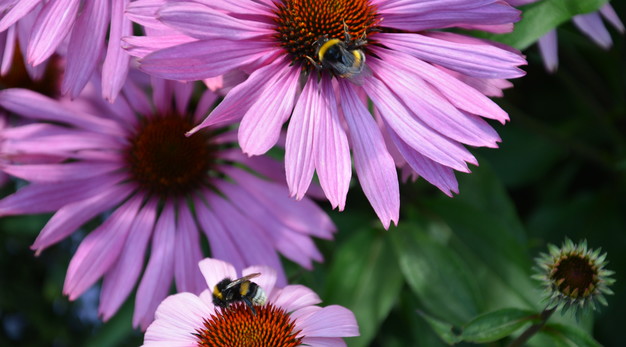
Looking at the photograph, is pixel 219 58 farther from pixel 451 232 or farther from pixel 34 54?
pixel 451 232

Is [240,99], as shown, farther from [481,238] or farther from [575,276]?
[481,238]

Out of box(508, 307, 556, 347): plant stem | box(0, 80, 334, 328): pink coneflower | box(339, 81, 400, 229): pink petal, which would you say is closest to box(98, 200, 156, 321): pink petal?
box(0, 80, 334, 328): pink coneflower

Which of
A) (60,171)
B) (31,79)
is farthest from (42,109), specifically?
(31,79)

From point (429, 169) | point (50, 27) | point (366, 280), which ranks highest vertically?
point (50, 27)

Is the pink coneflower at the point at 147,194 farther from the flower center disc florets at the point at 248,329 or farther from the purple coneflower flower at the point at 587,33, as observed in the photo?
the purple coneflower flower at the point at 587,33

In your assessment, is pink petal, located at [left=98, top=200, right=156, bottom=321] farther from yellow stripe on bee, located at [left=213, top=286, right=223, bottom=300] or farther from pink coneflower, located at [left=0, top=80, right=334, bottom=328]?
yellow stripe on bee, located at [left=213, top=286, right=223, bottom=300]
